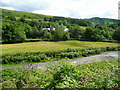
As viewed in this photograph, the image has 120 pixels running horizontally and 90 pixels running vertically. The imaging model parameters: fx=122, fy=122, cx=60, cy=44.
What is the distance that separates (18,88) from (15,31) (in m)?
53.4

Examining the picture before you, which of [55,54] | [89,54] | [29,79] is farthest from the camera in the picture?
[89,54]

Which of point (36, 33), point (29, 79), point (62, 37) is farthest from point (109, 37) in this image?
point (29, 79)

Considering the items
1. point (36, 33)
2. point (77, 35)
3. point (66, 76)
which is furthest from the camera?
point (36, 33)

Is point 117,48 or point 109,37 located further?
point 109,37

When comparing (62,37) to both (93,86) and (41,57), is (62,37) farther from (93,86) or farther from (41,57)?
(93,86)

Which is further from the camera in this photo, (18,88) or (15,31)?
Answer: (15,31)

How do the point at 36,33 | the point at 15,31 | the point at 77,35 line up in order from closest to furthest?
the point at 15,31 < the point at 77,35 < the point at 36,33

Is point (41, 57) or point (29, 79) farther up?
point (29, 79)

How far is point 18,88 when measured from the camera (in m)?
4.68

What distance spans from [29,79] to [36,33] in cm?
6521

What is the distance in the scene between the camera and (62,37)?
5562cm

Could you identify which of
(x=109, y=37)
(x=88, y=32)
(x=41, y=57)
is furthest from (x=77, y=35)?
(x=41, y=57)

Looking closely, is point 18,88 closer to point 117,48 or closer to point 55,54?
point 55,54

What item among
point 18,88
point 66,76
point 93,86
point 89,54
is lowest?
point 89,54
